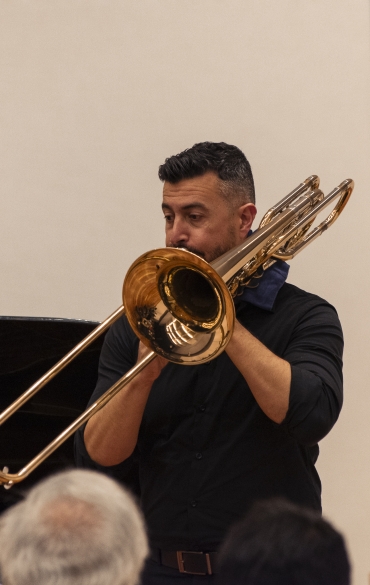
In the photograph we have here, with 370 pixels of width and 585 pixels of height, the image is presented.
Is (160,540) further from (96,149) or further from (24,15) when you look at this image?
(24,15)

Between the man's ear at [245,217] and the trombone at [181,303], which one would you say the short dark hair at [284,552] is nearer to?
the trombone at [181,303]

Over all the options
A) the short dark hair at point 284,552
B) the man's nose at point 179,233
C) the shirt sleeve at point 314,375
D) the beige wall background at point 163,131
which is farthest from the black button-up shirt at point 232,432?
the beige wall background at point 163,131

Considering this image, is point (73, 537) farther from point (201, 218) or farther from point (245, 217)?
point (245, 217)

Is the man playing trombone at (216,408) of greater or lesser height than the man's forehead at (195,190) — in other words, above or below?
below

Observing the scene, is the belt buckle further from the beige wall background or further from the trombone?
the beige wall background

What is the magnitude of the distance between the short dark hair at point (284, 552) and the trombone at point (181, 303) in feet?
2.95

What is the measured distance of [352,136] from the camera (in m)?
3.31

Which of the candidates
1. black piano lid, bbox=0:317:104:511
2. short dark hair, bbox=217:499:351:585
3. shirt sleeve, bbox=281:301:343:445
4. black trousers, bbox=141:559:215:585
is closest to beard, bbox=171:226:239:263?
shirt sleeve, bbox=281:301:343:445

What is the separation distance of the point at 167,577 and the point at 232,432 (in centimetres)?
41

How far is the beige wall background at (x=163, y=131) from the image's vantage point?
131 inches

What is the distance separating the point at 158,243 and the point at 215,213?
51.5 inches

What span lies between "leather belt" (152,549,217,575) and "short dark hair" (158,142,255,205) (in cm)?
96

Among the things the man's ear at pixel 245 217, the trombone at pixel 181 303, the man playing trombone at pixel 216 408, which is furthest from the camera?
the man's ear at pixel 245 217

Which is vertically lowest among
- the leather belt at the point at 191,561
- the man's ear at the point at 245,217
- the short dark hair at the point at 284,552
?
the short dark hair at the point at 284,552
